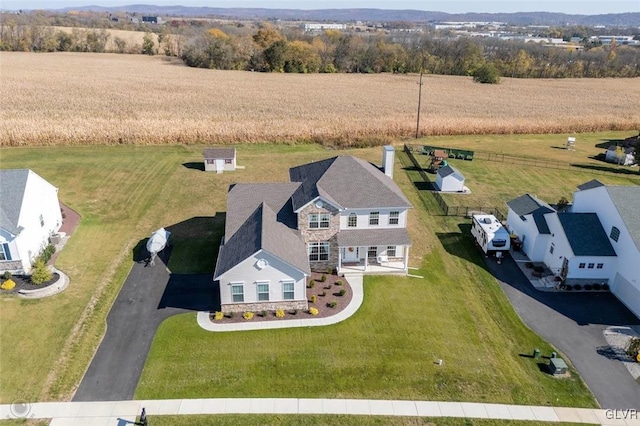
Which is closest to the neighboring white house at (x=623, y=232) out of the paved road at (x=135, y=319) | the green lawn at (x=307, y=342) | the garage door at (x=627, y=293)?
the garage door at (x=627, y=293)

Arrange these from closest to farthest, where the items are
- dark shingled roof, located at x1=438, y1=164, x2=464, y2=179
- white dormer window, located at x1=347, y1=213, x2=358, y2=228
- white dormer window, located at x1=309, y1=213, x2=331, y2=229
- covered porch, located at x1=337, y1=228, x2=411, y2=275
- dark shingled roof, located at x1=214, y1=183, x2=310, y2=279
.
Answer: dark shingled roof, located at x1=214, y1=183, x2=310, y2=279
white dormer window, located at x1=309, y1=213, x2=331, y2=229
covered porch, located at x1=337, y1=228, x2=411, y2=275
white dormer window, located at x1=347, y1=213, x2=358, y2=228
dark shingled roof, located at x1=438, y1=164, x2=464, y2=179

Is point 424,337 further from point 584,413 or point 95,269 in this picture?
point 95,269

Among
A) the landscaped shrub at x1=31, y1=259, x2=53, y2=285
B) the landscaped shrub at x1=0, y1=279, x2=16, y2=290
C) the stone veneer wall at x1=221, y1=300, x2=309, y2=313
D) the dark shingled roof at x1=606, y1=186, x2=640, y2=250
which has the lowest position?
the stone veneer wall at x1=221, y1=300, x2=309, y2=313

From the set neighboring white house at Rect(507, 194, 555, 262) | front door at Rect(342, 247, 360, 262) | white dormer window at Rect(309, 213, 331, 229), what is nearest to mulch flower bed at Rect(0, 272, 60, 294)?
white dormer window at Rect(309, 213, 331, 229)

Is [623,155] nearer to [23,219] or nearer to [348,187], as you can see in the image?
[348,187]

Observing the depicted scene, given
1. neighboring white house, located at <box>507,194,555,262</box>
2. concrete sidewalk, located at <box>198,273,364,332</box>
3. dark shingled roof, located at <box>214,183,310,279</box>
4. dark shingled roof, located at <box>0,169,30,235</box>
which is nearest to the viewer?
concrete sidewalk, located at <box>198,273,364,332</box>

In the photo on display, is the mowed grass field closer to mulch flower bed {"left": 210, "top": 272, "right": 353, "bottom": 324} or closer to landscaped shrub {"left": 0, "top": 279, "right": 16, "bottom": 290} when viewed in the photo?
mulch flower bed {"left": 210, "top": 272, "right": 353, "bottom": 324}

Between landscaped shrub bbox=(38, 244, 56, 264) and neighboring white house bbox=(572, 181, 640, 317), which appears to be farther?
landscaped shrub bbox=(38, 244, 56, 264)

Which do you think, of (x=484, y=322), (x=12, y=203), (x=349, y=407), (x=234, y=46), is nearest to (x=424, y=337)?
(x=484, y=322)
